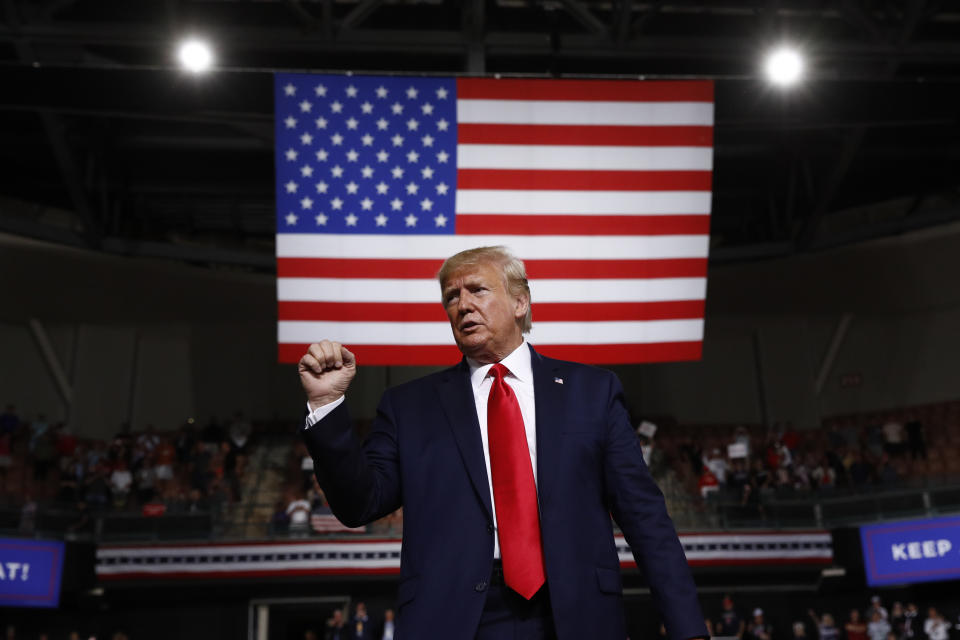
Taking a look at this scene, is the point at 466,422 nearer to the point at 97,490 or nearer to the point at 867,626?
the point at 867,626

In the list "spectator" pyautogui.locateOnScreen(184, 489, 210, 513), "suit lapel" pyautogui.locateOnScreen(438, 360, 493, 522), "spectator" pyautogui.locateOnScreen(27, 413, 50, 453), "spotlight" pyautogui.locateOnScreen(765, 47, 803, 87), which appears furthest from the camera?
"spectator" pyautogui.locateOnScreen(27, 413, 50, 453)

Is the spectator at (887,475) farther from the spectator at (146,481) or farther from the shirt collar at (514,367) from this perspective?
the shirt collar at (514,367)

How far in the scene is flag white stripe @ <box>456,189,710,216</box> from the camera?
8.66 metres

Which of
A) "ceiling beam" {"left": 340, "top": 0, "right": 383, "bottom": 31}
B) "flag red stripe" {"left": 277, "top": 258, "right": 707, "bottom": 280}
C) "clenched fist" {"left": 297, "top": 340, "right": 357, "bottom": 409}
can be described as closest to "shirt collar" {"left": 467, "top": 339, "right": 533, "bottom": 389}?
"clenched fist" {"left": 297, "top": 340, "right": 357, "bottom": 409}

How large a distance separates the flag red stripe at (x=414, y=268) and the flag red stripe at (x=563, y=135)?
3.89 ft

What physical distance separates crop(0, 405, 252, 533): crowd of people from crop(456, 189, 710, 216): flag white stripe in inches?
345

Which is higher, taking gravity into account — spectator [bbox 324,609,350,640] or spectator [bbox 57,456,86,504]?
spectator [bbox 57,456,86,504]

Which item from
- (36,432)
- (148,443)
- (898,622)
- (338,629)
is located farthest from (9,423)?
(898,622)

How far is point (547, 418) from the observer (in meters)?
2.41

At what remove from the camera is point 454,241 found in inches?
340

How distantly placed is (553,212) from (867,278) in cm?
1556

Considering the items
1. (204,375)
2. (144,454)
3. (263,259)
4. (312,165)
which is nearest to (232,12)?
(312,165)

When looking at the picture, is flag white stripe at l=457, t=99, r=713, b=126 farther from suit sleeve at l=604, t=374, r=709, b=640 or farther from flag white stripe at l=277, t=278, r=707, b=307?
suit sleeve at l=604, t=374, r=709, b=640

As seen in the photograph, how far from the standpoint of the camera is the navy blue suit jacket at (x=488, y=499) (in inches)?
85.9
